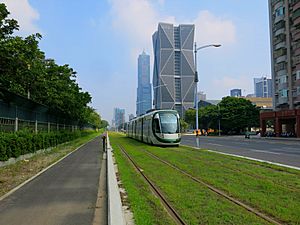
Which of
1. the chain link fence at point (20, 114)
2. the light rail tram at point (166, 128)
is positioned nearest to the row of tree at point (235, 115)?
the light rail tram at point (166, 128)

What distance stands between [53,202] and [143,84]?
96687 mm

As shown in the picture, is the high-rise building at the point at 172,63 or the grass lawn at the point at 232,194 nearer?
the grass lawn at the point at 232,194

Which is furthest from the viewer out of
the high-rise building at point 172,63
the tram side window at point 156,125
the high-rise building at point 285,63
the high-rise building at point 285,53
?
the high-rise building at point 172,63

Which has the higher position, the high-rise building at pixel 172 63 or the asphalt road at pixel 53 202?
the high-rise building at pixel 172 63

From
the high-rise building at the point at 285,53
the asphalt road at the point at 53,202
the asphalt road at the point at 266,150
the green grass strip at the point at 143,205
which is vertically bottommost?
the asphalt road at the point at 53,202

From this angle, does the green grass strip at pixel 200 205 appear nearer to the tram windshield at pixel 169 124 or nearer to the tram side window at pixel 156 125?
the tram windshield at pixel 169 124

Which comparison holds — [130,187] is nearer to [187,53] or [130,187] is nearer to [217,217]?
[217,217]

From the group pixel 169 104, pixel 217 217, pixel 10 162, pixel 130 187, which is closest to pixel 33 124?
pixel 10 162

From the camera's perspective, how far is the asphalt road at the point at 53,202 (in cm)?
689

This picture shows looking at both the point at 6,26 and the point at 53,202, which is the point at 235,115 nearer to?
the point at 6,26

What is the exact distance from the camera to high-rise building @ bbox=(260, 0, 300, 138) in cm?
5653

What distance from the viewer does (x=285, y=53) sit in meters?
62.4

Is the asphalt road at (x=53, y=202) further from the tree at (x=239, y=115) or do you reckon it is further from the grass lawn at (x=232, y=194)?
the tree at (x=239, y=115)

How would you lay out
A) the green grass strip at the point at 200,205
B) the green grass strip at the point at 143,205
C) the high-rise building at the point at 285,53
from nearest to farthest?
the green grass strip at the point at 200,205 → the green grass strip at the point at 143,205 → the high-rise building at the point at 285,53
